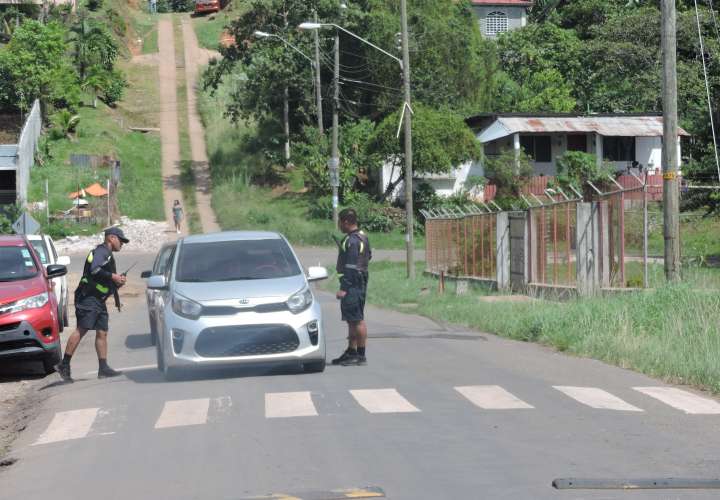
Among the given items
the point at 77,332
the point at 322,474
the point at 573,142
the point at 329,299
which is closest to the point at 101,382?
the point at 77,332

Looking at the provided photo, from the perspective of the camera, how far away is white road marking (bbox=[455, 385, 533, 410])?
11219 mm

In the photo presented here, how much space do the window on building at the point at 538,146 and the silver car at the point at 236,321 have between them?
4666cm

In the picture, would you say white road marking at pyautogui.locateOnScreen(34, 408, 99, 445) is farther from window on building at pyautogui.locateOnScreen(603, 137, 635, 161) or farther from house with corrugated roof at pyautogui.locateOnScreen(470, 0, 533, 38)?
house with corrugated roof at pyautogui.locateOnScreen(470, 0, 533, 38)

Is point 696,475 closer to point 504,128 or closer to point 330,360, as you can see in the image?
point 330,360

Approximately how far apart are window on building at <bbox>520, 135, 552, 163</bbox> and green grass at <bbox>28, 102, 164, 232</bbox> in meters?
18.5

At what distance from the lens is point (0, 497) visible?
818 cm

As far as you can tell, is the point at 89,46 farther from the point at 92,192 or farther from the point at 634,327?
the point at 634,327

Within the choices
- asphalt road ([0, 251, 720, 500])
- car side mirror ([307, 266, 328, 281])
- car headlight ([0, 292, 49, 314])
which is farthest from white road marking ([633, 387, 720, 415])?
car headlight ([0, 292, 49, 314])

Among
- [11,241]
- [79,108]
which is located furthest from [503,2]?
[11,241]

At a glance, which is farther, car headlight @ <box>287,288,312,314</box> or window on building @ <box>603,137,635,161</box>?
window on building @ <box>603,137,635,161</box>

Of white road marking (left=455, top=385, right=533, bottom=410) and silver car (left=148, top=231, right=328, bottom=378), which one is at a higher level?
silver car (left=148, top=231, right=328, bottom=378)

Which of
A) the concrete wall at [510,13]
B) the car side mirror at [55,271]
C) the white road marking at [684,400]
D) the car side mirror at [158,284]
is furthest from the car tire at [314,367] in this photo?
the concrete wall at [510,13]

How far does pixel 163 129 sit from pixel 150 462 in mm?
69506

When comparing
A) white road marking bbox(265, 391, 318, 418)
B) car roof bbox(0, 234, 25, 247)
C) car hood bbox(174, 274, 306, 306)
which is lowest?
white road marking bbox(265, 391, 318, 418)
